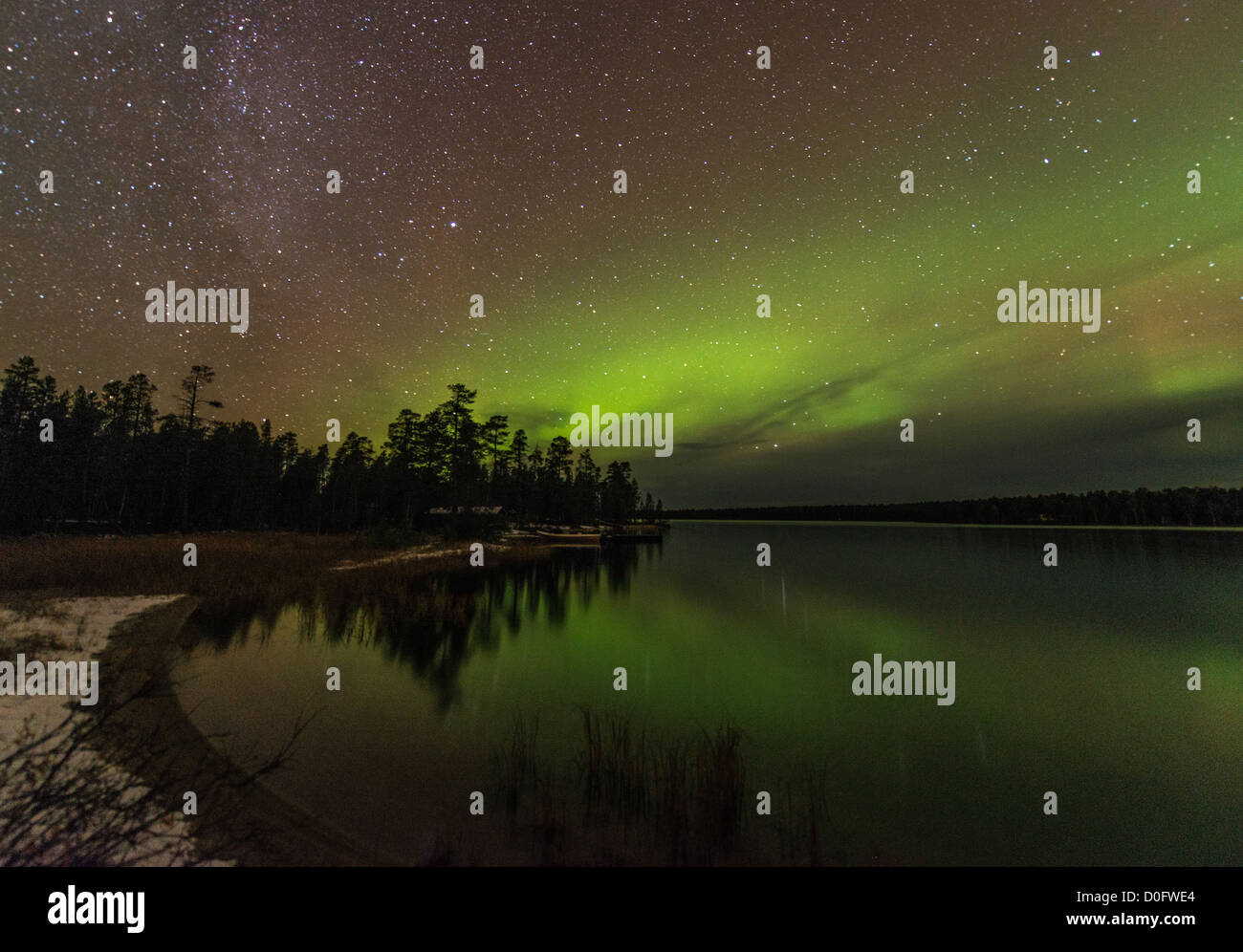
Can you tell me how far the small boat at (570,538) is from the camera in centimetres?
8481

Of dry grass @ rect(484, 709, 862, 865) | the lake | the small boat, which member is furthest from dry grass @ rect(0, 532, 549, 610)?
the small boat

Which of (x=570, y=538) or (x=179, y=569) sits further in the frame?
(x=570, y=538)

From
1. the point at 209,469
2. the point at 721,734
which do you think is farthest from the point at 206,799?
the point at 209,469

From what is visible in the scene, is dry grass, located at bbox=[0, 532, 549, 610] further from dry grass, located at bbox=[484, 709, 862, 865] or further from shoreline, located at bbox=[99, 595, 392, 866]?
dry grass, located at bbox=[484, 709, 862, 865]

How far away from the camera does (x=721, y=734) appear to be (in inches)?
477

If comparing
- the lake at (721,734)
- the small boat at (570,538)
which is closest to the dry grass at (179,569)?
the lake at (721,734)

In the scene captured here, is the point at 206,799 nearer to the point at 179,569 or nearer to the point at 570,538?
the point at 179,569

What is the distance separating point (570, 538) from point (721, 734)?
79730 mm

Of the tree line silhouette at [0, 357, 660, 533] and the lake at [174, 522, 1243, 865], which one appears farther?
the tree line silhouette at [0, 357, 660, 533]

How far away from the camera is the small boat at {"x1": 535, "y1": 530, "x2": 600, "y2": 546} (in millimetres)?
84812

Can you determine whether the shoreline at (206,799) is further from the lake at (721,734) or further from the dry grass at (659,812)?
the dry grass at (659,812)

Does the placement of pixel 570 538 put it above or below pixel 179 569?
below

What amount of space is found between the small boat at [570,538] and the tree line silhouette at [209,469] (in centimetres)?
1137

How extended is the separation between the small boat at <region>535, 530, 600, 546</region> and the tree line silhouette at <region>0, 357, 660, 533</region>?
11.4 m
